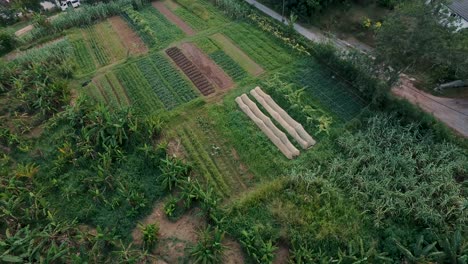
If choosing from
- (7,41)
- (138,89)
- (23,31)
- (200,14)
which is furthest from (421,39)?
(23,31)

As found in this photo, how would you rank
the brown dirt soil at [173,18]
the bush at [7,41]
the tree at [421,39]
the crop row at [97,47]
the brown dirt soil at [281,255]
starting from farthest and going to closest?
the brown dirt soil at [173,18] → the bush at [7,41] → the crop row at [97,47] → the tree at [421,39] → the brown dirt soil at [281,255]

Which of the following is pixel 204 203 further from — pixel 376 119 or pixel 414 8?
pixel 414 8

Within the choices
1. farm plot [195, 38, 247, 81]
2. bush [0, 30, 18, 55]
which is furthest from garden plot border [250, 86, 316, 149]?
bush [0, 30, 18, 55]

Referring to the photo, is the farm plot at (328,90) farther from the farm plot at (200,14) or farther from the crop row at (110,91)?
the crop row at (110,91)

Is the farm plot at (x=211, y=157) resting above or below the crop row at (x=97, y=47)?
below

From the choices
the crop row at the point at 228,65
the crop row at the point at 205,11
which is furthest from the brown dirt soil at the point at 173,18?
the crop row at the point at 228,65

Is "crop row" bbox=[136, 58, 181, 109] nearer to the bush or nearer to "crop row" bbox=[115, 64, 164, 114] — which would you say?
"crop row" bbox=[115, 64, 164, 114]
